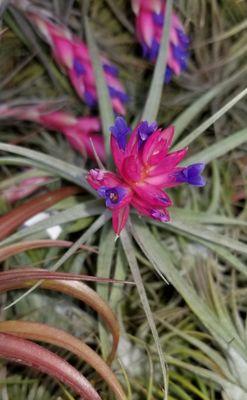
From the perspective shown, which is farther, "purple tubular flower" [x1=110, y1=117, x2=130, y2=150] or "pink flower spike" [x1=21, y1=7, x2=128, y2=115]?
"pink flower spike" [x1=21, y1=7, x2=128, y2=115]

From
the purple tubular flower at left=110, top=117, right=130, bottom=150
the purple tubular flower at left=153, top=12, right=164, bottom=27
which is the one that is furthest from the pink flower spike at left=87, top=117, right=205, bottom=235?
the purple tubular flower at left=153, top=12, right=164, bottom=27

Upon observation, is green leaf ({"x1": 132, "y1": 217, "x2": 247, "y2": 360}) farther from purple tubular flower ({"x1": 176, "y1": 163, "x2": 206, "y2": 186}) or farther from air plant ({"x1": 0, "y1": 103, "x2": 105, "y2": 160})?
air plant ({"x1": 0, "y1": 103, "x2": 105, "y2": 160})

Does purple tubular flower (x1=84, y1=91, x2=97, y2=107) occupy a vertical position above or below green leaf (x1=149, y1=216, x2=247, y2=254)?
above

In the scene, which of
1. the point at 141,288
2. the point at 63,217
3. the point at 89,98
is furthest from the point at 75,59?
the point at 141,288

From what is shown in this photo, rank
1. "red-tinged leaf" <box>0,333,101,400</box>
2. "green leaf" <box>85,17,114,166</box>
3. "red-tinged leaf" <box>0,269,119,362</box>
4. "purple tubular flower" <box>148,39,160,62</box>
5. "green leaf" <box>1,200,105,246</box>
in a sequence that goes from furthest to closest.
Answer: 1. "purple tubular flower" <box>148,39,160,62</box>
2. "green leaf" <box>85,17,114,166</box>
3. "green leaf" <box>1,200,105,246</box>
4. "red-tinged leaf" <box>0,269,119,362</box>
5. "red-tinged leaf" <box>0,333,101,400</box>

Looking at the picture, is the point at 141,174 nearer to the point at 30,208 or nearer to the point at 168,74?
the point at 30,208

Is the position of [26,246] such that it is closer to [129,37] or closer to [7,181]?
[7,181]

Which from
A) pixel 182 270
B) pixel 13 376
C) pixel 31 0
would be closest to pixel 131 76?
pixel 31 0
